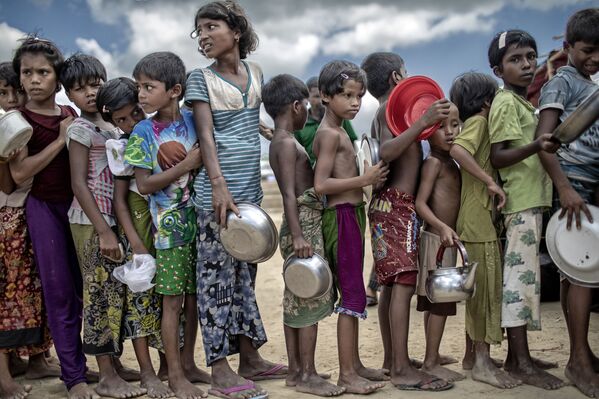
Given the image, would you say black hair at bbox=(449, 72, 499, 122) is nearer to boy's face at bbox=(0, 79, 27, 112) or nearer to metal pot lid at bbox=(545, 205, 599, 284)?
metal pot lid at bbox=(545, 205, 599, 284)

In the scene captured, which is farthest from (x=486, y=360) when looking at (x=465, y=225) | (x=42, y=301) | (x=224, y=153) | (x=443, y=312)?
(x=42, y=301)

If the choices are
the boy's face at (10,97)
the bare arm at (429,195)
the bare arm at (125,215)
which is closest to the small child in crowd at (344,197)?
the bare arm at (429,195)

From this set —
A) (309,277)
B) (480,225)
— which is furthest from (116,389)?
(480,225)

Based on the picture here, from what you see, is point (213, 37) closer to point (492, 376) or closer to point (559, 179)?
point (559, 179)

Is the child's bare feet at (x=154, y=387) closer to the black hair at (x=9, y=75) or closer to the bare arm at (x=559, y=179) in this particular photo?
the black hair at (x=9, y=75)

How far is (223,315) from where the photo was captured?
3.54 metres

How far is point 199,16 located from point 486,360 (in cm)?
259

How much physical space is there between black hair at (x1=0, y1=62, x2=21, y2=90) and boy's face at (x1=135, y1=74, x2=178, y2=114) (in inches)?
39.3

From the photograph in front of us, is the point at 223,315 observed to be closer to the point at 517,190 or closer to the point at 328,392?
the point at 328,392

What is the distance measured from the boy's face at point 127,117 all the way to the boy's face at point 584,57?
2588 millimetres

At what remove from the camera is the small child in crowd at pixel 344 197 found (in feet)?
11.4

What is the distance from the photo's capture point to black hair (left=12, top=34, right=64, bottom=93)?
12.1ft

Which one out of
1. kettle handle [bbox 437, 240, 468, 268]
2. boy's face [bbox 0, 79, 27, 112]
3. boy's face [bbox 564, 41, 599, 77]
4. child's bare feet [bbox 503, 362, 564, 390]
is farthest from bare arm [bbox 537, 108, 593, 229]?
boy's face [bbox 0, 79, 27, 112]

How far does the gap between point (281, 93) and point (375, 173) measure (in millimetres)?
780
